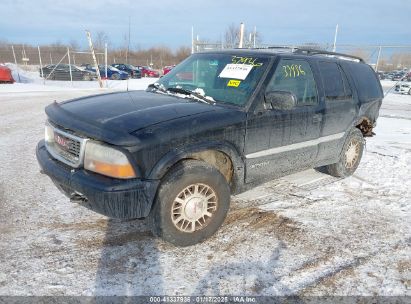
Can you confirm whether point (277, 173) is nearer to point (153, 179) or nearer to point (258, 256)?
point (258, 256)

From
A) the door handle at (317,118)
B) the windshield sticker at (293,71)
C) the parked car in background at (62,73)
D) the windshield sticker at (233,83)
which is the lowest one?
A: the parked car in background at (62,73)

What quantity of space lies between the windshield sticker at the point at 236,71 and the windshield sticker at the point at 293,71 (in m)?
0.45

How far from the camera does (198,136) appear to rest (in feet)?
10.6

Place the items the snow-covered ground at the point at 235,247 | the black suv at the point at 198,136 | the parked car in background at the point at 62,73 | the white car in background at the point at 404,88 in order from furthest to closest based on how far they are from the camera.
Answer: the parked car in background at the point at 62,73 → the white car in background at the point at 404,88 → the black suv at the point at 198,136 → the snow-covered ground at the point at 235,247

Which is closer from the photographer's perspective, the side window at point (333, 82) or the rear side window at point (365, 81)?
the side window at point (333, 82)

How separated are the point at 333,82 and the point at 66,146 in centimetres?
349

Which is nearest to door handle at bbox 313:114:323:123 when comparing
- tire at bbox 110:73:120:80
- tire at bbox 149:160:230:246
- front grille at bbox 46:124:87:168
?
tire at bbox 149:160:230:246

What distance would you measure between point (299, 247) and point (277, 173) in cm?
99

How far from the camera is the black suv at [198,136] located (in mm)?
2977

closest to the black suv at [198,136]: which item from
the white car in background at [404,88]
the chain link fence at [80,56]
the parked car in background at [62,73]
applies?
the white car in background at [404,88]

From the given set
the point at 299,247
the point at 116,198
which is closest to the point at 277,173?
the point at 299,247

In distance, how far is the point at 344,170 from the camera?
5.41 m

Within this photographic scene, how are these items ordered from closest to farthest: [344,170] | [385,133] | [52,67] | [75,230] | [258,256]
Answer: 1. [258,256]
2. [75,230]
3. [344,170]
4. [385,133]
5. [52,67]

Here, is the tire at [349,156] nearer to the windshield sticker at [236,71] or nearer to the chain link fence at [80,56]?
the windshield sticker at [236,71]
